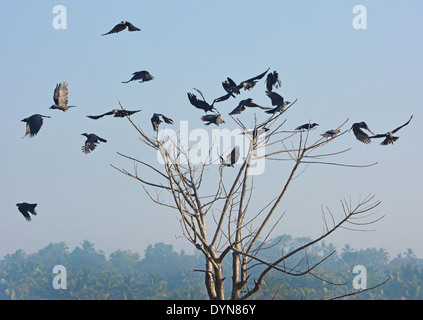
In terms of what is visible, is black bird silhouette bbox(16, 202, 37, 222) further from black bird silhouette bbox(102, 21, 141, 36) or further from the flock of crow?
black bird silhouette bbox(102, 21, 141, 36)

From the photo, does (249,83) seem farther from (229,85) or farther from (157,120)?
(157,120)

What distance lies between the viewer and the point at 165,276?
64.6 metres

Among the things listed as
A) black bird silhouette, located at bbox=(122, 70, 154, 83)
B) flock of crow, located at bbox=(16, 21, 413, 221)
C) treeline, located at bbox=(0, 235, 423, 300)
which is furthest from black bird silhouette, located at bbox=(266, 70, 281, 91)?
treeline, located at bbox=(0, 235, 423, 300)

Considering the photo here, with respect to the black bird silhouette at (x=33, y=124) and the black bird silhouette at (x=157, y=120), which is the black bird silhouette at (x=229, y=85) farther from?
the black bird silhouette at (x=33, y=124)

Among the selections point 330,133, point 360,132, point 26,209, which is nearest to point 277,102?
point 330,133

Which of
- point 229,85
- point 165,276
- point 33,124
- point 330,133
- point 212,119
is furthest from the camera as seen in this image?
point 165,276

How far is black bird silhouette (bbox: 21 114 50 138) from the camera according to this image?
4.47 metres

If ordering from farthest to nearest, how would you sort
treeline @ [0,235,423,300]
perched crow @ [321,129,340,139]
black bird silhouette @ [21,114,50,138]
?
treeline @ [0,235,423,300]
black bird silhouette @ [21,114,50,138]
perched crow @ [321,129,340,139]

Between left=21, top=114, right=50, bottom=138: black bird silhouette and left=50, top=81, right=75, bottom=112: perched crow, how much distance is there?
0.16m

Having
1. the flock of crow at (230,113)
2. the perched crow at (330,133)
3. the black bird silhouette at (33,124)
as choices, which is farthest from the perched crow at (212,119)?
the black bird silhouette at (33,124)

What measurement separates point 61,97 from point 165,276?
6148 centimetres

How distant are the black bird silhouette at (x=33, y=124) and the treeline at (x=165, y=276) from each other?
3667 centimetres

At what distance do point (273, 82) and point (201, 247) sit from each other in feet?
4.33
